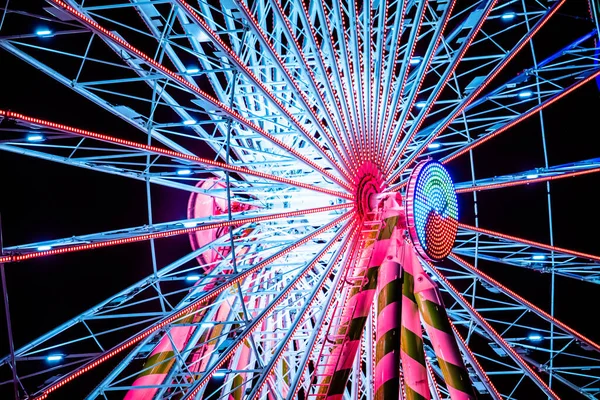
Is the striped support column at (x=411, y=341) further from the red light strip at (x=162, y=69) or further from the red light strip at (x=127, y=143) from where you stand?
the red light strip at (x=162, y=69)

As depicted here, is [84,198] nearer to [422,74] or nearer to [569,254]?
[422,74]

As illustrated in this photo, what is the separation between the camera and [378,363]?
8.95 metres

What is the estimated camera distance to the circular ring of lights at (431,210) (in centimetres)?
966

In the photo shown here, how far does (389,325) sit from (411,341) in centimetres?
45

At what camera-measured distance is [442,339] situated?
9.13 meters

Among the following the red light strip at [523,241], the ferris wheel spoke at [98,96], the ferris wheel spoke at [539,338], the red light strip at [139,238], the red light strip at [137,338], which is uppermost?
the ferris wheel spoke at [98,96]

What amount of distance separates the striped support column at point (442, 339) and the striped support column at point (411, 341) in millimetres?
128

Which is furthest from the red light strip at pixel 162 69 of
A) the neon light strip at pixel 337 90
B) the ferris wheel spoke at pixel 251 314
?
the ferris wheel spoke at pixel 251 314

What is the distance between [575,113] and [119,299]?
1639 centimetres

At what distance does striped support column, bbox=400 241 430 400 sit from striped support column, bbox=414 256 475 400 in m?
0.13

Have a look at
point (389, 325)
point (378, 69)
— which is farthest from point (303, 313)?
point (378, 69)

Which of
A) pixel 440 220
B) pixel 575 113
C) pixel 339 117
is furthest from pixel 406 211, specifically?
pixel 575 113

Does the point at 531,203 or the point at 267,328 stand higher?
the point at 531,203

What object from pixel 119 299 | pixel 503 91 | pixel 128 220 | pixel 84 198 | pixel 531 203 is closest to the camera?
pixel 119 299
